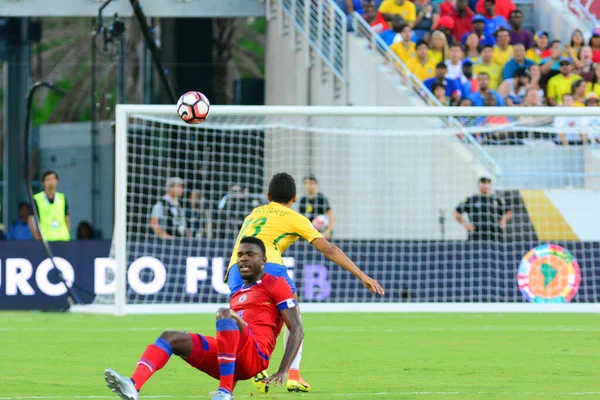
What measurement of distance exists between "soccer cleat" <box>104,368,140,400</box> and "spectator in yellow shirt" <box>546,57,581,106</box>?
49.9 feet

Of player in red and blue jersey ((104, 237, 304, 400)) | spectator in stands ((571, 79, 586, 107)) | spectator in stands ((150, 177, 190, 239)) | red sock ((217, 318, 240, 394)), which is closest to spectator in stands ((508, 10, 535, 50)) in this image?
spectator in stands ((571, 79, 586, 107))

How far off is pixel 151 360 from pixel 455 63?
1472 centimetres

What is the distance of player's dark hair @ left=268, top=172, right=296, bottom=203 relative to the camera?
7.97m

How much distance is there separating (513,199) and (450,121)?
67.4 inches

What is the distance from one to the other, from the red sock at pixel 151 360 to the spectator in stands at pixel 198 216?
10398mm

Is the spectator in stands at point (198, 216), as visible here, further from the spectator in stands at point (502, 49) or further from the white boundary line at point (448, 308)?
the spectator in stands at point (502, 49)

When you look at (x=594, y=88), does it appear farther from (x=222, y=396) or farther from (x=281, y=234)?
(x=222, y=396)

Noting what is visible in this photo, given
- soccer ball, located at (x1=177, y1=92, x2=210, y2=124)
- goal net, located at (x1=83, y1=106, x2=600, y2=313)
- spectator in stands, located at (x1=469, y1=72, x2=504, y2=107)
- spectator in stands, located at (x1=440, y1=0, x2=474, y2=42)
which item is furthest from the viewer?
spectator in stands, located at (x1=440, y1=0, x2=474, y2=42)

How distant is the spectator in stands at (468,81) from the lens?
65.9ft

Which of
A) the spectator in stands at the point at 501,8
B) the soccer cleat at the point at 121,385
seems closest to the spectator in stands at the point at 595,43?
the spectator in stands at the point at 501,8

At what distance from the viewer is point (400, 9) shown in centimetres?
2141

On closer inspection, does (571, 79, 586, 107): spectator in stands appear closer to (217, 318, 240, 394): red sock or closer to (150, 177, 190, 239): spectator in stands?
(150, 177, 190, 239): spectator in stands

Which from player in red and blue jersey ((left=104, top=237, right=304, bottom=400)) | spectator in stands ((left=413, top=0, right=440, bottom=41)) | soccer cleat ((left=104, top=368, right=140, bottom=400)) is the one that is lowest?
soccer cleat ((left=104, top=368, right=140, bottom=400))

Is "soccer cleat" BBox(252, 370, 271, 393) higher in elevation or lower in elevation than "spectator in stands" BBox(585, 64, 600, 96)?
lower
